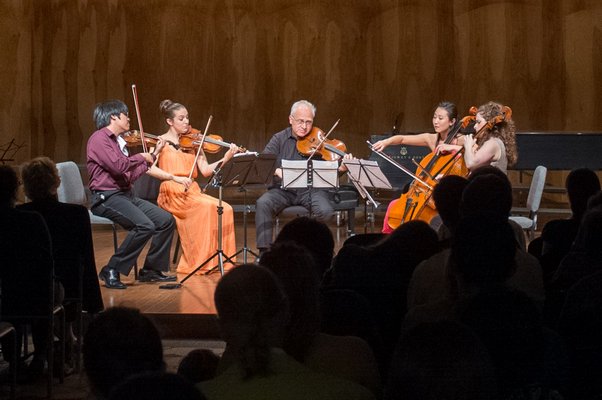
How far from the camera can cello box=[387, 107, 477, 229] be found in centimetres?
622

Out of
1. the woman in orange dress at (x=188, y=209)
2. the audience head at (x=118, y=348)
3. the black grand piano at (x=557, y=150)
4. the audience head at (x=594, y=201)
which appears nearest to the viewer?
the audience head at (x=118, y=348)

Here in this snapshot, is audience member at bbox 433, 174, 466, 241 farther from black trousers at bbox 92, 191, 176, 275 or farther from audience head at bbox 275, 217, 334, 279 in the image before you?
black trousers at bbox 92, 191, 176, 275

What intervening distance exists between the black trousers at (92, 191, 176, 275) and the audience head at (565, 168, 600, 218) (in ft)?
9.69

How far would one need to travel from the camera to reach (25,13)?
11.0m

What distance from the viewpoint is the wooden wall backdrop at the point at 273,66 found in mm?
11016

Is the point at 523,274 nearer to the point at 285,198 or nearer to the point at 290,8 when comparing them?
the point at 285,198

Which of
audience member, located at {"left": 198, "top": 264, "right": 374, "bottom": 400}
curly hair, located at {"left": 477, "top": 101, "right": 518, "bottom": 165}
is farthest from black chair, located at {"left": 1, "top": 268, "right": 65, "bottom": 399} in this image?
curly hair, located at {"left": 477, "top": 101, "right": 518, "bottom": 165}

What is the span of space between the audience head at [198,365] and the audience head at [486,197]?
1.34 metres

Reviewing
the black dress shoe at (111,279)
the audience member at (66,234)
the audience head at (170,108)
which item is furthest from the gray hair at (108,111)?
the audience member at (66,234)

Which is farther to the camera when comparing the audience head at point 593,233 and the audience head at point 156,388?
the audience head at point 593,233

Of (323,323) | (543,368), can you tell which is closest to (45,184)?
(323,323)

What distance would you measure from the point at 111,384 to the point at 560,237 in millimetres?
2633

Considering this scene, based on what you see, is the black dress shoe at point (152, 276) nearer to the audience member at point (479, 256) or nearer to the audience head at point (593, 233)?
the audience head at point (593, 233)

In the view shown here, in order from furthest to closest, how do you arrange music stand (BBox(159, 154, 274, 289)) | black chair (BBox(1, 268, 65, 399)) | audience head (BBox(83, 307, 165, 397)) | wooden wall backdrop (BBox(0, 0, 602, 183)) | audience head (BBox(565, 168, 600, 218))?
wooden wall backdrop (BBox(0, 0, 602, 183))
music stand (BBox(159, 154, 274, 289))
audience head (BBox(565, 168, 600, 218))
black chair (BBox(1, 268, 65, 399))
audience head (BBox(83, 307, 165, 397))
